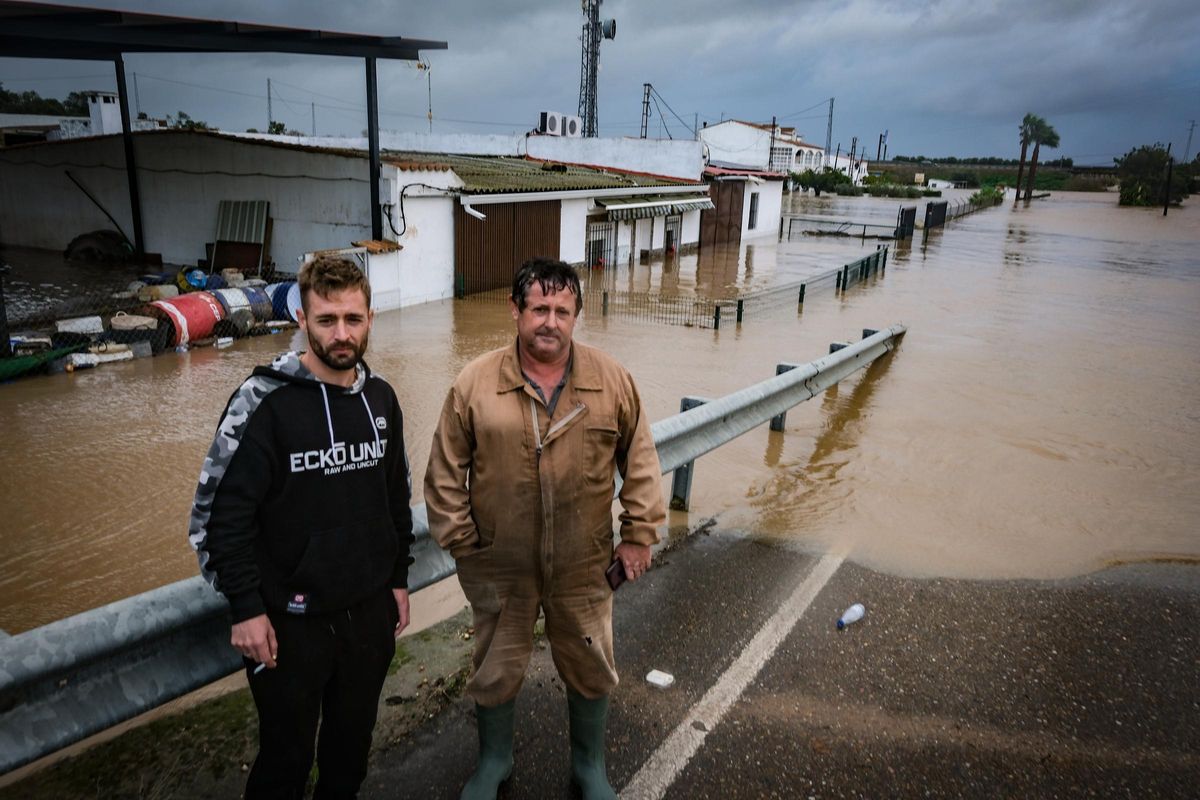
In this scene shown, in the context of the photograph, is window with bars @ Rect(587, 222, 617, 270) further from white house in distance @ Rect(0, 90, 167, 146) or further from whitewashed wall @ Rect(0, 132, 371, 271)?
white house in distance @ Rect(0, 90, 167, 146)

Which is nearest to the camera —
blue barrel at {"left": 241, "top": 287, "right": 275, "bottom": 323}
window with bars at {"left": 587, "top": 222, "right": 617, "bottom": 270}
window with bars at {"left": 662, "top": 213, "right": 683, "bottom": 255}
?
blue barrel at {"left": 241, "top": 287, "right": 275, "bottom": 323}

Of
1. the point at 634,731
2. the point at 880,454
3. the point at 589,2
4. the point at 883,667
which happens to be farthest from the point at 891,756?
the point at 589,2

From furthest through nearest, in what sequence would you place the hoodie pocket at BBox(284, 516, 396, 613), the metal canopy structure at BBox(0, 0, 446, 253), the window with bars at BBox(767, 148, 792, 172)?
1. the window with bars at BBox(767, 148, 792, 172)
2. the metal canopy structure at BBox(0, 0, 446, 253)
3. the hoodie pocket at BBox(284, 516, 396, 613)

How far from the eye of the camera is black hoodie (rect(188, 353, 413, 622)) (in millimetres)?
2150

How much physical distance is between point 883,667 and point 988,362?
32.2 ft

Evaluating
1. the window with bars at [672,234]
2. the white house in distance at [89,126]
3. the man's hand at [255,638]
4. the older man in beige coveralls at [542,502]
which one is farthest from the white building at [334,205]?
the man's hand at [255,638]

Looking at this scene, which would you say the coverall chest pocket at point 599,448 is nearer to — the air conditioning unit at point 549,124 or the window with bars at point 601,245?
the window with bars at point 601,245

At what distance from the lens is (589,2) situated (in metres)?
38.3

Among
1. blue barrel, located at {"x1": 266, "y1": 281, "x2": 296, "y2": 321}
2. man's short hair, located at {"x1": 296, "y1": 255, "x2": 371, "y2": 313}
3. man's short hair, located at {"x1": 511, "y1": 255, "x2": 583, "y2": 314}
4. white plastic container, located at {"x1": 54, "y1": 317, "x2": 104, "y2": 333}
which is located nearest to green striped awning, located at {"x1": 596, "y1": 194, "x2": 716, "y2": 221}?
blue barrel, located at {"x1": 266, "y1": 281, "x2": 296, "y2": 321}

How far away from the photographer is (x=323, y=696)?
2477mm

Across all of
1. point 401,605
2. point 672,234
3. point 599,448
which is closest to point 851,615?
point 599,448

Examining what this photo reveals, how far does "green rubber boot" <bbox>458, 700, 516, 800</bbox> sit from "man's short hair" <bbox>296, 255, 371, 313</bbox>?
154 cm

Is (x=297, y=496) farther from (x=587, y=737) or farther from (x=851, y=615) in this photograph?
(x=851, y=615)

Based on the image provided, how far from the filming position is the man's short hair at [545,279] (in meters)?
2.70
